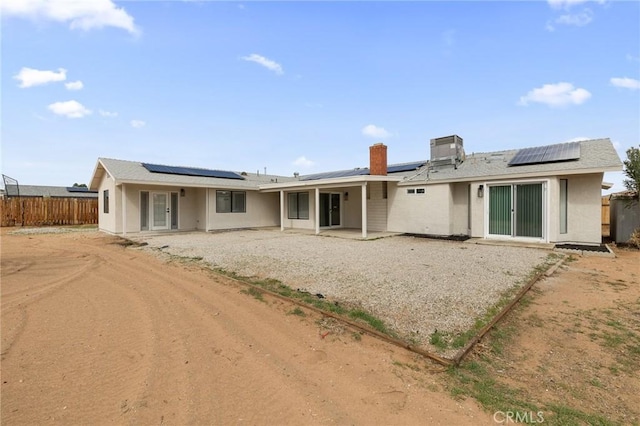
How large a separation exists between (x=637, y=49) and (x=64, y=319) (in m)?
15.7

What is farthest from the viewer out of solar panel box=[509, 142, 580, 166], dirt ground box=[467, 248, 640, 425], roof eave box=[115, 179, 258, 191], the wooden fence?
the wooden fence

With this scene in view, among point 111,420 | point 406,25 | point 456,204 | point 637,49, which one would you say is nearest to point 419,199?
point 456,204

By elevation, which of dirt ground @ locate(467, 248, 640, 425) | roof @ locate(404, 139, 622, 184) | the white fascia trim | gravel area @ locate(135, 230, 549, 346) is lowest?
dirt ground @ locate(467, 248, 640, 425)

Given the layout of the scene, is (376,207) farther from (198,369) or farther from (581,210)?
(198,369)

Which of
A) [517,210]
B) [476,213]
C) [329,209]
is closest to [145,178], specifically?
[329,209]

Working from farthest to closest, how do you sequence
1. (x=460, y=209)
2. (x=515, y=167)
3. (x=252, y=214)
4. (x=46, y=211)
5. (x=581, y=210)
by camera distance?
1. (x=46, y=211)
2. (x=252, y=214)
3. (x=460, y=209)
4. (x=515, y=167)
5. (x=581, y=210)

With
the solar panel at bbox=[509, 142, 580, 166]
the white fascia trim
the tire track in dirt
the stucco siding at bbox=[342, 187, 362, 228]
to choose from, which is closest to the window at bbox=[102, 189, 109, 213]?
the stucco siding at bbox=[342, 187, 362, 228]

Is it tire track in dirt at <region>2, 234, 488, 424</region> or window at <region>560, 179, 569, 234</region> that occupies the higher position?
window at <region>560, 179, 569, 234</region>

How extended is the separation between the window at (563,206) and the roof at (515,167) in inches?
29.1

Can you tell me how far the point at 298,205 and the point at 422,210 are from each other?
704cm

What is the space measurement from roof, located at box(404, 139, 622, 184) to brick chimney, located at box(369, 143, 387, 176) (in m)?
1.36

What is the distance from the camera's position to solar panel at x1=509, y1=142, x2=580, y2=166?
1152cm

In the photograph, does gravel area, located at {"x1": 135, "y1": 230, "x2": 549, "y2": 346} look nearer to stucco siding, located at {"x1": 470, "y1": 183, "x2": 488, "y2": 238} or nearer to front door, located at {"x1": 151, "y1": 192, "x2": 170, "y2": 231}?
stucco siding, located at {"x1": 470, "y1": 183, "x2": 488, "y2": 238}

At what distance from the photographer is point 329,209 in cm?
1753
